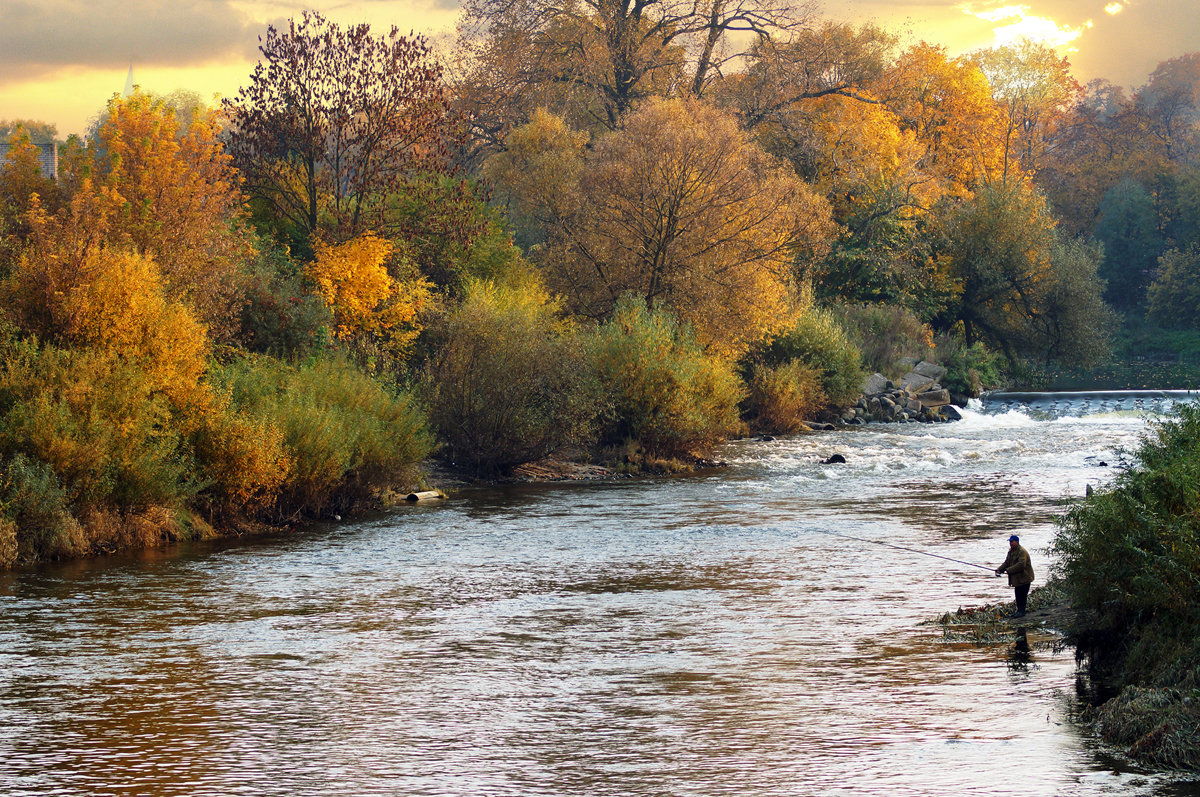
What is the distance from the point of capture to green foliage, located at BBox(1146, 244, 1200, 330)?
252 feet

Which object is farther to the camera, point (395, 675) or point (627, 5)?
point (627, 5)

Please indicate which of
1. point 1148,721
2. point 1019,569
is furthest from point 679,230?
point 1148,721

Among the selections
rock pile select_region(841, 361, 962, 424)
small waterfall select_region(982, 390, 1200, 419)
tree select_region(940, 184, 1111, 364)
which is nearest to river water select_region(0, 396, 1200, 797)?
Answer: rock pile select_region(841, 361, 962, 424)

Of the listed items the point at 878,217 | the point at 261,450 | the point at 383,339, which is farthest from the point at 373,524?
the point at 878,217

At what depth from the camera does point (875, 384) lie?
4872 centimetres

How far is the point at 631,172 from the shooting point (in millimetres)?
39281

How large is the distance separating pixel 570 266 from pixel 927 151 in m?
34.2

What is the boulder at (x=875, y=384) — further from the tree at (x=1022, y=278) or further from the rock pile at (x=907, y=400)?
the tree at (x=1022, y=278)

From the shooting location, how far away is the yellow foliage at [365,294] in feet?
109

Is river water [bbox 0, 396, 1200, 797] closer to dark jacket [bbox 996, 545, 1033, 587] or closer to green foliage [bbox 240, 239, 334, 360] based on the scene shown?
dark jacket [bbox 996, 545, 1033, 587]

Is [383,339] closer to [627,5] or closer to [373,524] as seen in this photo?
[373,524]

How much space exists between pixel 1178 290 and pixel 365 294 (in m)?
61.2

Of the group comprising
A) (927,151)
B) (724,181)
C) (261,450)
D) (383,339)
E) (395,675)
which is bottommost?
(395,675)

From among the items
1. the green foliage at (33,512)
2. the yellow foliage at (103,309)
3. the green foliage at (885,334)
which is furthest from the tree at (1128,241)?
the green foliage at (33,512)
